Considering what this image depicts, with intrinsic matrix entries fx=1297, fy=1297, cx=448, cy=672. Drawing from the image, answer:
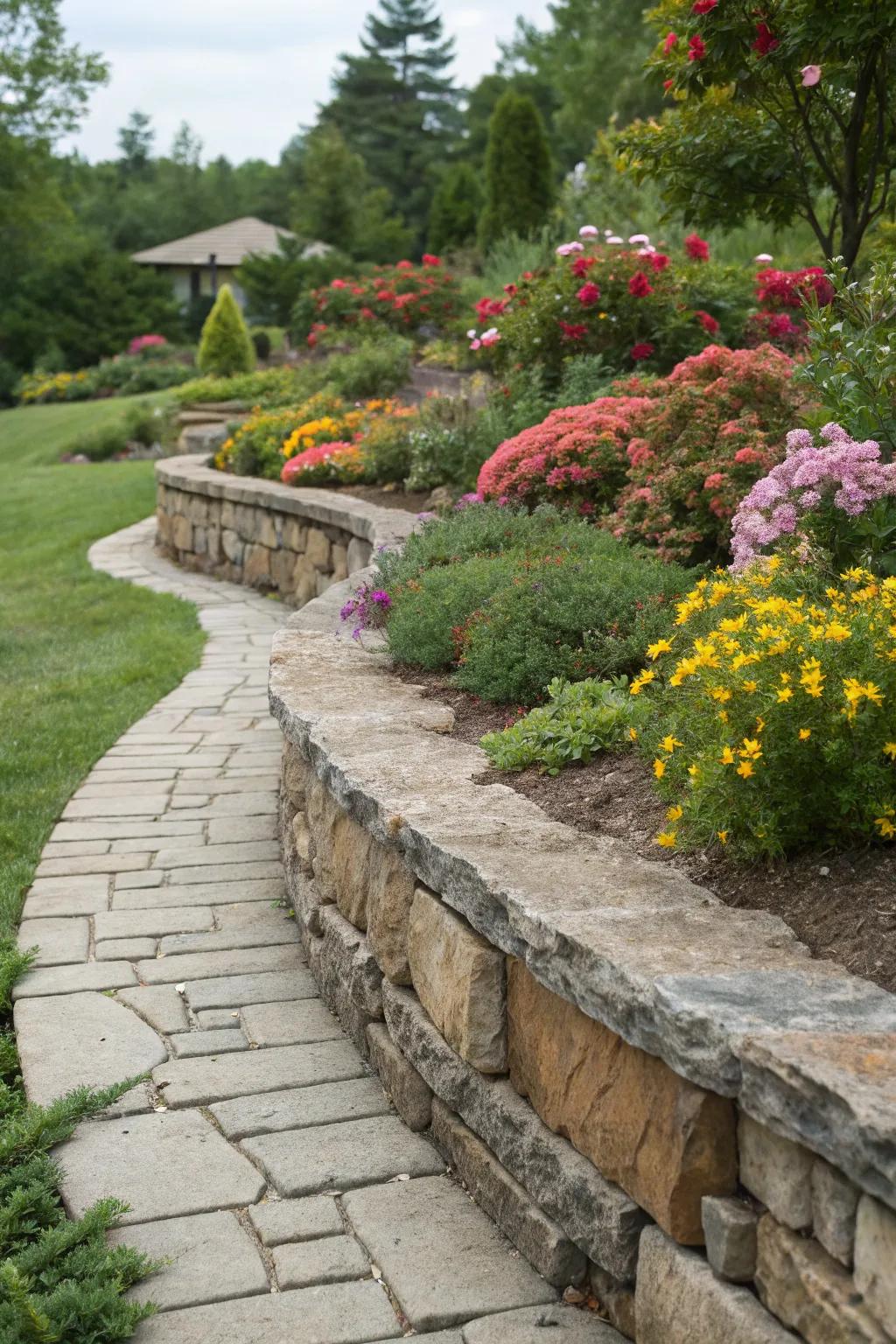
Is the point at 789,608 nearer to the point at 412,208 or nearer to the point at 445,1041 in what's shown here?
the point at 445,1041

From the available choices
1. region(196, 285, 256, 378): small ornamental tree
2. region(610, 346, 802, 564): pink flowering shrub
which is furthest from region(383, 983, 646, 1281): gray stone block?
region(196, 285, 256, 378): small ornamental tree

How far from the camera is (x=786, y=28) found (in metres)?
4.73

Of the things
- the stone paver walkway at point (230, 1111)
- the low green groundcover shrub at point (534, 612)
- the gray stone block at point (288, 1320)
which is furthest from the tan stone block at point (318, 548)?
the gray stone block at point (288, 1320)

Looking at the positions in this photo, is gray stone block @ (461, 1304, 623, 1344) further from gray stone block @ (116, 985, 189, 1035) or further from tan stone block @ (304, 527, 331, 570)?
tan stone block @ (304, 527, 331, 570)

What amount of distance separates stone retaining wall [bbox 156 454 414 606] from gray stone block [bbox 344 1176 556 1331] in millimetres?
3870

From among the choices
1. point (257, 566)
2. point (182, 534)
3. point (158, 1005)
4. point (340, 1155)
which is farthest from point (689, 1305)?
point (182, 534)

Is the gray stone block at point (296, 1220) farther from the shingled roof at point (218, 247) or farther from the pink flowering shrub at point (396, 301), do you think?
the shingled roof at point (218, 247)

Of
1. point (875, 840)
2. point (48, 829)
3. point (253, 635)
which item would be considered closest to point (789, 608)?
point (875, 840)

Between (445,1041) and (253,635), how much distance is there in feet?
17.7

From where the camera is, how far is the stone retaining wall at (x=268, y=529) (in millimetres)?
7504

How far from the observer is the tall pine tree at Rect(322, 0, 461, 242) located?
129 feet

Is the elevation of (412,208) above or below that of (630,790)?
above

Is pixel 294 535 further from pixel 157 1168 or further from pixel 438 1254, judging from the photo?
pixel 438 1254

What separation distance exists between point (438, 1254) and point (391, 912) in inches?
32.6
